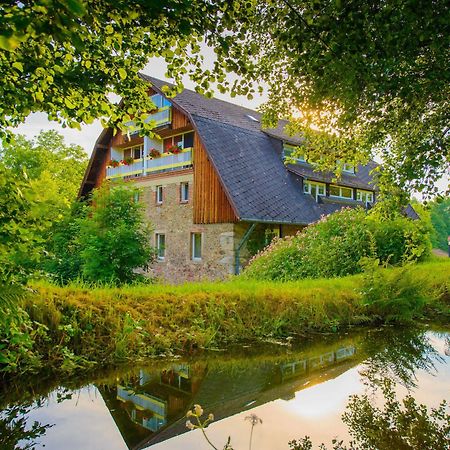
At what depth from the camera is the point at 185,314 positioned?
18.9 feet

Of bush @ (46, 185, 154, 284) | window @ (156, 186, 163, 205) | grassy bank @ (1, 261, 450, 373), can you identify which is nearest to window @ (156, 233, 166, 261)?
window @ (156, 186, 163, 205)

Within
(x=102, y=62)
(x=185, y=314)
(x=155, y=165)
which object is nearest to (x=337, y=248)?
(x=185, y=314)

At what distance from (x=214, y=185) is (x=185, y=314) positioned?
13.8 m

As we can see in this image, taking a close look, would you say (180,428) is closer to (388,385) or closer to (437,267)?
(388,385)

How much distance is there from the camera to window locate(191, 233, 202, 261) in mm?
20752

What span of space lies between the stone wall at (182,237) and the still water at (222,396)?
13.2 meters

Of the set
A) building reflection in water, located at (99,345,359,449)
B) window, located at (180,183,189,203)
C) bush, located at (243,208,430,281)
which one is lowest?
building reflection in water, located at (99,345,359,449)

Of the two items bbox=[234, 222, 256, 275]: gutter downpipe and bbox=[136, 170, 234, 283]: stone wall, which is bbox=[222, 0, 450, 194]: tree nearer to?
bbox=[234, 222, 256, 275]: gutter downpipe

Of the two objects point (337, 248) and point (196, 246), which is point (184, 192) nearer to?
point (196, 246)

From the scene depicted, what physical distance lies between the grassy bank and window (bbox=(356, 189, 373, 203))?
18.7m

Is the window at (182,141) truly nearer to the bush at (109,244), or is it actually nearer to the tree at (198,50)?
the bush at (109,244)

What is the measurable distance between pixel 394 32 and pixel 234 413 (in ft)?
12.8

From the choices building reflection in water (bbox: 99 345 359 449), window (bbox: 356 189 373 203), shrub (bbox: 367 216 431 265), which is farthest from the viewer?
window (bbox: 356 189 373 203)

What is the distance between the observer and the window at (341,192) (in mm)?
24797
